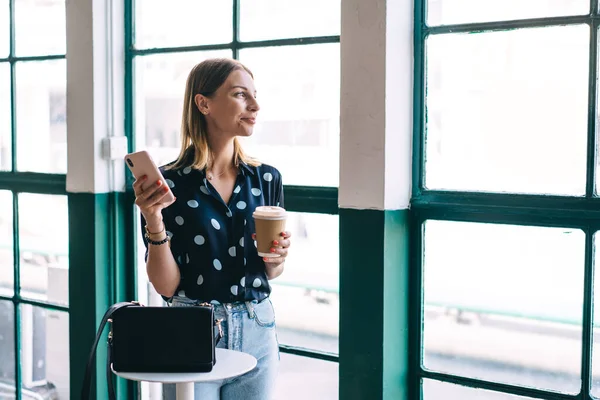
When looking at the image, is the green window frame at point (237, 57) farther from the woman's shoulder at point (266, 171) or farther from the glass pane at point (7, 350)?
the glass pane at point (7, 350)

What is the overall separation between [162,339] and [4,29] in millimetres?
2221

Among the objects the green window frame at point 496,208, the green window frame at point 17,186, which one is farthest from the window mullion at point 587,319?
the green window frame at point 17,186

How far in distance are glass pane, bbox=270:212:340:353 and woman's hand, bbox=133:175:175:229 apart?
72 cm

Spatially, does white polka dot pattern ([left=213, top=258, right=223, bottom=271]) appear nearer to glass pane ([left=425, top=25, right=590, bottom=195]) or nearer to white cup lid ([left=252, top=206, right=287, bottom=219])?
white cup lid ([left=252, top=206, right=287, bottom=219])

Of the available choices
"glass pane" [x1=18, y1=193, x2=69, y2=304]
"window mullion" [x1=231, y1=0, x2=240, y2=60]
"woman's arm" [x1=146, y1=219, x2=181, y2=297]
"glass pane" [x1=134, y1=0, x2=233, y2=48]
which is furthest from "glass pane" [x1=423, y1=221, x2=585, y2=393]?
"glass pane" [x1=18, y1=193, x2=69, y2=304]

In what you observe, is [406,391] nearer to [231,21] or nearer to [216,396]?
[216,396]

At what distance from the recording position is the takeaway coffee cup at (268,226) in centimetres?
191

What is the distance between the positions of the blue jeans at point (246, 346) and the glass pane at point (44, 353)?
1.43 metres

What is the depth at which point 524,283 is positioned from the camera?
2.14 m

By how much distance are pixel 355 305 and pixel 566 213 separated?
25.2 inches

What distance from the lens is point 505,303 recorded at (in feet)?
7.13

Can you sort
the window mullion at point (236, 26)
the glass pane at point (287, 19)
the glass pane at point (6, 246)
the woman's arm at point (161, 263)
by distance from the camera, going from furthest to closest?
the glass pane at point (6, 246) < the window mullion at point (236, 26) < the glass pane at point (287, 19) < the woman's arm at point (161, 263)

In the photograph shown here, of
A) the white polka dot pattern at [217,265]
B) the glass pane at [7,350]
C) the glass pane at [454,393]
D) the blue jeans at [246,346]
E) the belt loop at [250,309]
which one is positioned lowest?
the glass pane at [7,350]

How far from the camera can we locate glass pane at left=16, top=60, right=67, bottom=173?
3.19m
